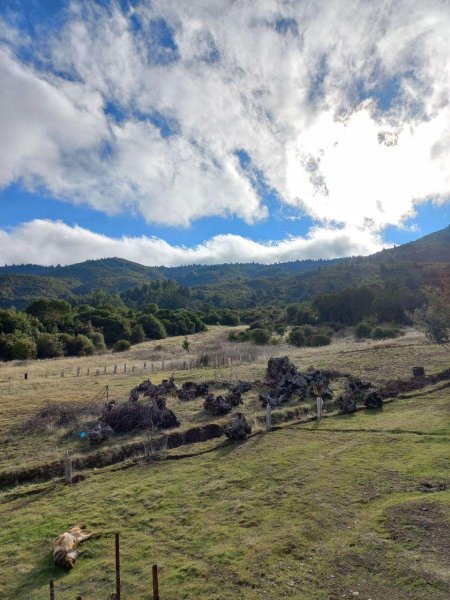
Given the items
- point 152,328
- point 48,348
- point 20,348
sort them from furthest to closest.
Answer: point 152,328 → point 48,348 → point 20,348

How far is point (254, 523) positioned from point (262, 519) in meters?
0.26

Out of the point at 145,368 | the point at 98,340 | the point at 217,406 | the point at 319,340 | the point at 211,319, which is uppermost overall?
the point at 211,319

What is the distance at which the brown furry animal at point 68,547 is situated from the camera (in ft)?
29.4

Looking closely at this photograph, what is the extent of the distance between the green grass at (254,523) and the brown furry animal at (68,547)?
19cm

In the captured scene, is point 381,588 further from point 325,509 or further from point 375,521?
point 325,509

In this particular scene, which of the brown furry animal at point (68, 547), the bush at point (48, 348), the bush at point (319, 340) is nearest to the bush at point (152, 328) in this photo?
the bush at point (48, 348)

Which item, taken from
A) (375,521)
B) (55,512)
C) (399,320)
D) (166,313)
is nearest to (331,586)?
(375,521)

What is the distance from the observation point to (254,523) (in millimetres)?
10117

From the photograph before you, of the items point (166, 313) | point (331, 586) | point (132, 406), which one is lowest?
point (331, 586)

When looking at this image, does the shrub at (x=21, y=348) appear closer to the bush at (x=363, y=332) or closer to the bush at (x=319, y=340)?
the bush at (x=319, y=340)

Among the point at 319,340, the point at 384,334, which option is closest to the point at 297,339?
the point at 319,340

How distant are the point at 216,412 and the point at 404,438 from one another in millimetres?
8927

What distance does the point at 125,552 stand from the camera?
30.3 feet

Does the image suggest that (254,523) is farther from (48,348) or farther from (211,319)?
(211,319)
